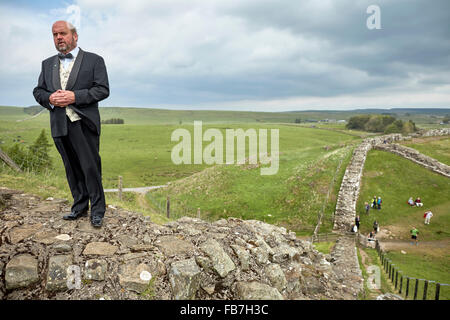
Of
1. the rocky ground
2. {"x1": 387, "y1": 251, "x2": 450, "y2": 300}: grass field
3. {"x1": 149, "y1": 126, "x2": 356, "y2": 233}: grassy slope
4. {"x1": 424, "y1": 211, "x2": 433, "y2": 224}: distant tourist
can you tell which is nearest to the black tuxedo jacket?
the rocky ground

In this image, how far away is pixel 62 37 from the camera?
15.2 ft

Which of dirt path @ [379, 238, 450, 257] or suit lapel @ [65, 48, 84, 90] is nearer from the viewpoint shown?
suit lapel @ [65, 48, 84, 90]

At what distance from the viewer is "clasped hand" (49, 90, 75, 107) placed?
4504 mm

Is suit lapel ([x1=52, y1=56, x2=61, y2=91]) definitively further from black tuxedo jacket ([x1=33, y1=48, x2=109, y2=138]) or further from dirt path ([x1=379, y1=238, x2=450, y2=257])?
dirt path ([x1=379, y1=238, x2=450, y2=257])

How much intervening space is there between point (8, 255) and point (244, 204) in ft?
76.3

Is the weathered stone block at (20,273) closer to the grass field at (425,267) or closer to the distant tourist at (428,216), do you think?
the grass field at (425,267)

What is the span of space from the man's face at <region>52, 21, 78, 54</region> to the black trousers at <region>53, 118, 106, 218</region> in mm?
1331

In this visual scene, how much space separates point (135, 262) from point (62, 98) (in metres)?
3.09

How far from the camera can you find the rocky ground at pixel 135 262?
→ 3803 mm

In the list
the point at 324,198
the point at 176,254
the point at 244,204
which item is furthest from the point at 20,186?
the point at 324,198

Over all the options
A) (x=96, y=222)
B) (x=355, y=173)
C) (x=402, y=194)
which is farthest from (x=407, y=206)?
(x=96, y=222)

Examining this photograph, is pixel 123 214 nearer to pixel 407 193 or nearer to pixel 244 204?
pixel 244 204

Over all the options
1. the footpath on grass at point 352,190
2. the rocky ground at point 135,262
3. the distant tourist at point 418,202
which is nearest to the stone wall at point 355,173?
the footpath on grass at point 352,190
